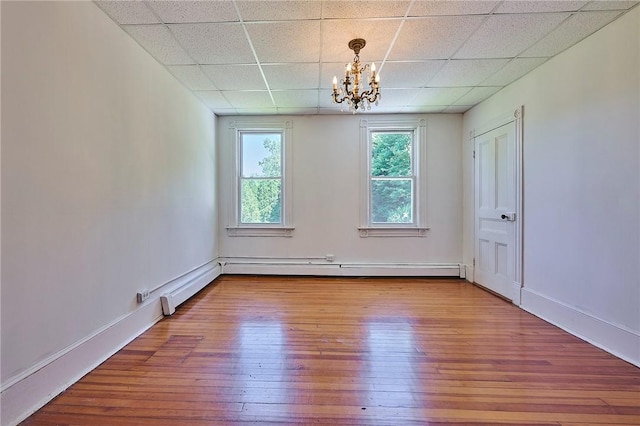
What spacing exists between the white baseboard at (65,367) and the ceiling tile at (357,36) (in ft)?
9.24

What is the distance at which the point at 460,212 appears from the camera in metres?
4.55

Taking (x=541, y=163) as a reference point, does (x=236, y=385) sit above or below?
below

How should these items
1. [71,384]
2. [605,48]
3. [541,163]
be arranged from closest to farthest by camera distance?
[71,384]
[605,48]
[541,163]

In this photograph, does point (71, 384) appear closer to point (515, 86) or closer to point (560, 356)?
point (560, 356)

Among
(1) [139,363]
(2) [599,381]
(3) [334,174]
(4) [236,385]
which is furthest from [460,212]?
(1) [139,363]

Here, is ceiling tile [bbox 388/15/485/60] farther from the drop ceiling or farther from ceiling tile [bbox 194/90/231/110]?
ceiling tile [bbox 194/90/231/110]

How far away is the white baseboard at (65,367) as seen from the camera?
4.88 feet

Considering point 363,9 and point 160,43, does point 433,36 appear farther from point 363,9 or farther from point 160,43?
point 160,43

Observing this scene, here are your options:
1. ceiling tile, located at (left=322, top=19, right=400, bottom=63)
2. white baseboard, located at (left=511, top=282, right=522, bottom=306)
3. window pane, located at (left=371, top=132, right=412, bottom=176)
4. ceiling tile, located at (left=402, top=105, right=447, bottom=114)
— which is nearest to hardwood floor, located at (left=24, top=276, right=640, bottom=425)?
white baseboard, located at (left=511, top=282, right=522, bottom=306)

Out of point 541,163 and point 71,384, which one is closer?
point 71,384

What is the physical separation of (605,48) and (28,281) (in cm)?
421

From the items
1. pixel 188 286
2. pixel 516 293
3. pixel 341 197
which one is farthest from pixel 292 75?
pixel 516 293

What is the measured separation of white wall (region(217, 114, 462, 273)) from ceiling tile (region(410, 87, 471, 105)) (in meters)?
0.50

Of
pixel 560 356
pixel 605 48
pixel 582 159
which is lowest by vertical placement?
pixel 560 356
